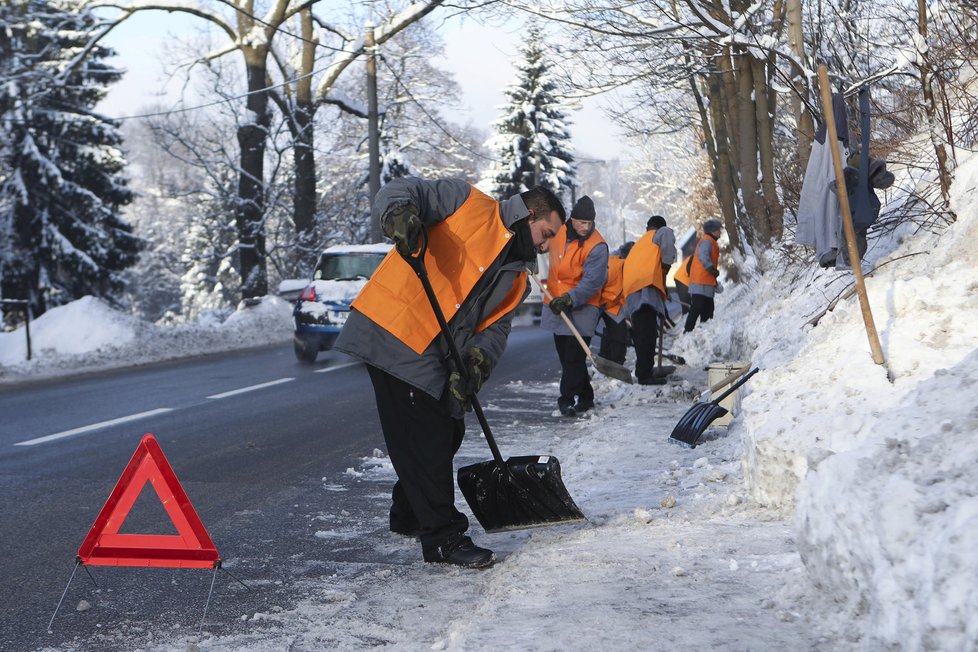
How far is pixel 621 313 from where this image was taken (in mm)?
11094

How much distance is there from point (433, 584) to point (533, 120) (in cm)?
5163

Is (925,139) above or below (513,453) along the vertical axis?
above

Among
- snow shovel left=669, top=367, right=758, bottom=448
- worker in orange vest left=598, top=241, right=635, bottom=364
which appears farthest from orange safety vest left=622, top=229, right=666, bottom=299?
snow shovel left=669, top=367, right=758, bottom=448

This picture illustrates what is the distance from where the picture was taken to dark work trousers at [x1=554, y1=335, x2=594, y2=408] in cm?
981

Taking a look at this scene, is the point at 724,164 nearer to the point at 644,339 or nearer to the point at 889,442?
the point at 644,339

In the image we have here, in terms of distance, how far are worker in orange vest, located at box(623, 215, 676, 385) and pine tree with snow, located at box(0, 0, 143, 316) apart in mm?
19039

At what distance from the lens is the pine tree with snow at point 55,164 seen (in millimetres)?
27094

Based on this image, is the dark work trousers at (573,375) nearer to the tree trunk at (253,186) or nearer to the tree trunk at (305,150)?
the tree trunk at (253,186)

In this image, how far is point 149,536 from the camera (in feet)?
13.1

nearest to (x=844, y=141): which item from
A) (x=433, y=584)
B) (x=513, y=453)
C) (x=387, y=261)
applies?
(x=513, y=453)

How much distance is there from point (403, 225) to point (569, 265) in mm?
5847

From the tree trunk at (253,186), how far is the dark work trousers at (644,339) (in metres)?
18.2

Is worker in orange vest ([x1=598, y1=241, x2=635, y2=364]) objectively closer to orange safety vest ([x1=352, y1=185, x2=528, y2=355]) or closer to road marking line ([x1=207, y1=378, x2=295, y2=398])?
road marking line ([x1=207, y1=378, x2=295, y2=398])

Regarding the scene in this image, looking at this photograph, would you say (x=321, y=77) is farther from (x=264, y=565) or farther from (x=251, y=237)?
(x=264, y=565)
